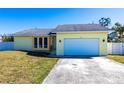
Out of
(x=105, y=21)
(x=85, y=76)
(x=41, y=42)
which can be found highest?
Answer: (x=105, y=21)

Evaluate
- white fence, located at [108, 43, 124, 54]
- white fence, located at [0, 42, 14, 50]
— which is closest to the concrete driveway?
white fence, located at [108, 43, 124, 54]

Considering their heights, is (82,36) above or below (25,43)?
above

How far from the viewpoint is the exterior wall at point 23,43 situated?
27609 mm

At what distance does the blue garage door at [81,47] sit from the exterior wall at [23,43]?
8.15 meters

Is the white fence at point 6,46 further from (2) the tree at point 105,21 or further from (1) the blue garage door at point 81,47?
(2) the tree at point 105,21

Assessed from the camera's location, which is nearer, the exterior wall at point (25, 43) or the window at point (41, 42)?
the window at point (41, 42)

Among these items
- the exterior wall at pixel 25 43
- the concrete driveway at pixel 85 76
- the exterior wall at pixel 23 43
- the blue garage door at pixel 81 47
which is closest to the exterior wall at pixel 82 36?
the blue garage door at pixel 81 47

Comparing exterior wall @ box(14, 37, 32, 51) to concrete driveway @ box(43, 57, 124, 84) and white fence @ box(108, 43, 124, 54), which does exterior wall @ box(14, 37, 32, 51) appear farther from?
concrete driveway @ box(43, 57, 124, 84)

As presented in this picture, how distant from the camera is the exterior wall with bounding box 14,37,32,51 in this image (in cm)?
2761

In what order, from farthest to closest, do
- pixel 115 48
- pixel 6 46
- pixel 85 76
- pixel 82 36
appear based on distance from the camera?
pixel 6 46
pixel 115 48
pixel 82 36
pixel 85 76

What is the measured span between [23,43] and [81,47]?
10.6 meters

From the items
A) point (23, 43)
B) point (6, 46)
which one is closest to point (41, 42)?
point (23, 43)

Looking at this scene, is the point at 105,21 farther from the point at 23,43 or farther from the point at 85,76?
the point at 85,76

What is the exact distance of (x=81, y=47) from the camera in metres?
21.3
